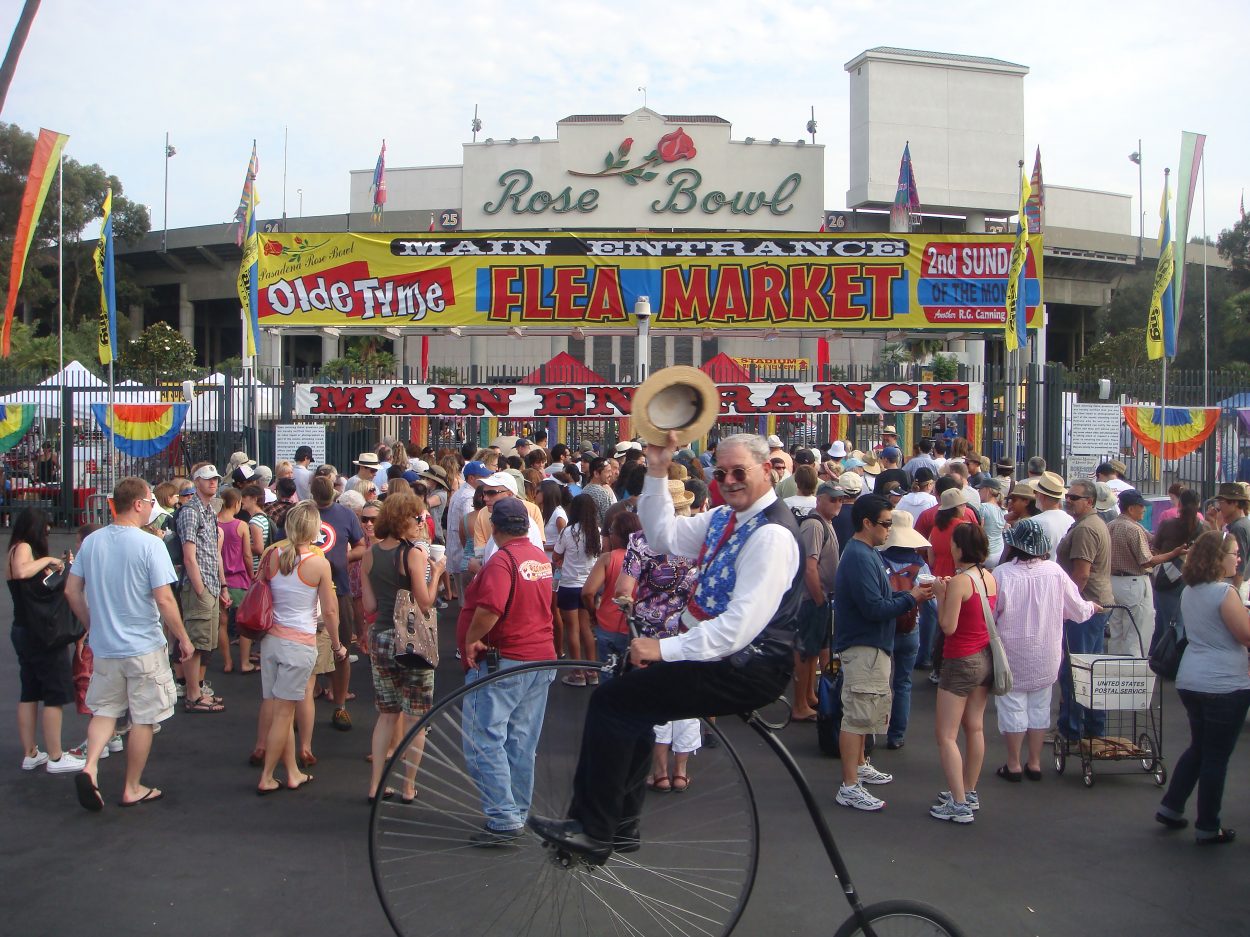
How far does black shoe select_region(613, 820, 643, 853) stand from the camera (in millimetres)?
4132

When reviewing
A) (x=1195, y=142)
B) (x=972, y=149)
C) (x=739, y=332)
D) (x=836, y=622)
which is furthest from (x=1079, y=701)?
(x=972, y=149)

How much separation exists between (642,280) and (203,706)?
14.0m

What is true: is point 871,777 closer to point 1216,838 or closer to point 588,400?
point 1216,838

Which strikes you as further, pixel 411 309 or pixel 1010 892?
pixel 411 309

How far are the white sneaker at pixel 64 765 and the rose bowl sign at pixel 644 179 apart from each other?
3348 cm

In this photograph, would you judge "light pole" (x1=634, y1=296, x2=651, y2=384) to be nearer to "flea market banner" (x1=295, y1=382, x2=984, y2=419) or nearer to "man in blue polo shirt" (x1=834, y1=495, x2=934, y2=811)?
"flea market banner" (x1=295, y1=382, x2=984, y2=419)

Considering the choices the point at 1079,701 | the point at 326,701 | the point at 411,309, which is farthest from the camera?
the point at 411,309

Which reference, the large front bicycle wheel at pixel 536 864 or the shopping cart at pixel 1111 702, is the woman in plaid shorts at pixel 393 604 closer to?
the large front bicycle wheel at pixel 536 864

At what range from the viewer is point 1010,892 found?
Result: 5016mm

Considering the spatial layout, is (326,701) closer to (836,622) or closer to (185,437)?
(836,622)

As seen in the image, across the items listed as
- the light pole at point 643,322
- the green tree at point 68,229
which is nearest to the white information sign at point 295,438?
the light pole at point 643,322

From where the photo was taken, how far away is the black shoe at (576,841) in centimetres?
397

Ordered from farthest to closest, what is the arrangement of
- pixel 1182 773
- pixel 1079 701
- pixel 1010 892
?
pixel 1079 701 < pixel 1182 773 < pixel 1010 892

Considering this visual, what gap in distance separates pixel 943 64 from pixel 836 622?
43.0 m
